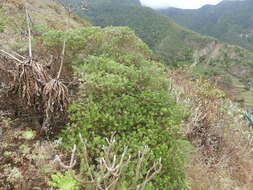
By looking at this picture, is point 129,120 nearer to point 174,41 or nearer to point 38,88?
point 38,88

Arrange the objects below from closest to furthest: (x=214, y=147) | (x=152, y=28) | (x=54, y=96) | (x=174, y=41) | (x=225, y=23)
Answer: (x=54, y=96), (x=214, y=147), (x=174, y=41), (x=152, y=28), (x=225, y=23)

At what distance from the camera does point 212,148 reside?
3.94m

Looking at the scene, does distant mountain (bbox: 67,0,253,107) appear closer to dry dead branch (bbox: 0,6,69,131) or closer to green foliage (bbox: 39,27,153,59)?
green foliage (bbox: 39,27,153,59)

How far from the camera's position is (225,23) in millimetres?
139250

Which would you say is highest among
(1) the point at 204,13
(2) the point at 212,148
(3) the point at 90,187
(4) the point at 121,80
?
(1) the point at 204,13

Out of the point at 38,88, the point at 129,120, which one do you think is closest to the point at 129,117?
the point at 129,120

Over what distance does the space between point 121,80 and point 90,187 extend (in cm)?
134

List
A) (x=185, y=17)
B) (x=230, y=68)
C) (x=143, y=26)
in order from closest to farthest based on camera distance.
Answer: (x=230, y=68)
(x=143, y=26)
(x=185, y=17)

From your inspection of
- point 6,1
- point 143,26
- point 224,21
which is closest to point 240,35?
point 224,21

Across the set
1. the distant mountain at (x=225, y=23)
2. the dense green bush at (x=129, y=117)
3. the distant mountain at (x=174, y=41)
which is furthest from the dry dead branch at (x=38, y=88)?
the distant mountain at (x=225, y=23)

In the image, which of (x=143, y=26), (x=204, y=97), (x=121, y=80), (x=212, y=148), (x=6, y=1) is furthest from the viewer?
(x=143, y=26)

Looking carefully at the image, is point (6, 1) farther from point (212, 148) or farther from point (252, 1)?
point (252, 1)

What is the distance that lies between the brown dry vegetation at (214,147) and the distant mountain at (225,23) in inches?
4859

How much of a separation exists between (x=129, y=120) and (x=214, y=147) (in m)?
2.56
